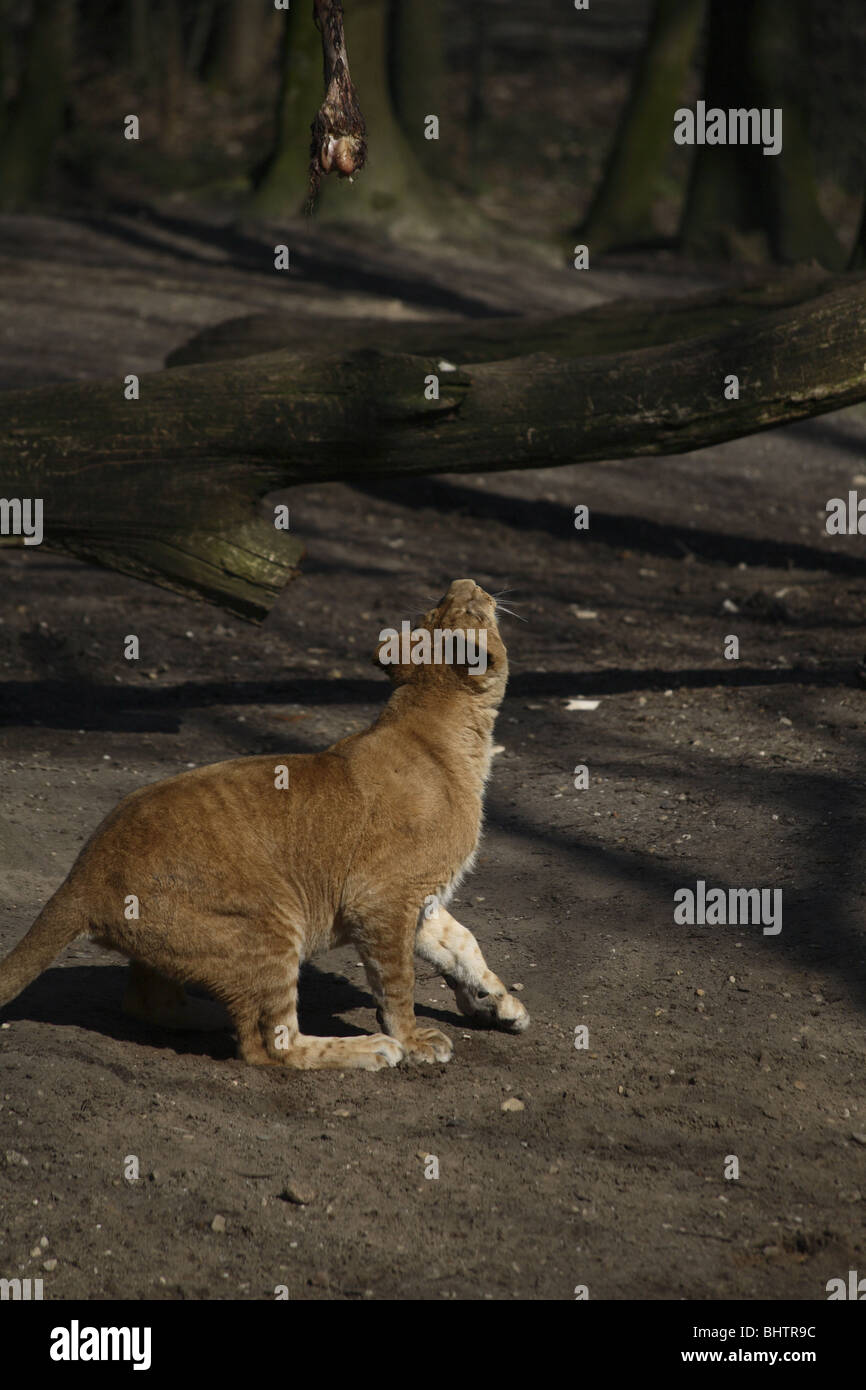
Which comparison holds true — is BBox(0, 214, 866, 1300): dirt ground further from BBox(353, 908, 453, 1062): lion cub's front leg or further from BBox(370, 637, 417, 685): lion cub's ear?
BBox(370, 637, 417, 685): lion cub's ear

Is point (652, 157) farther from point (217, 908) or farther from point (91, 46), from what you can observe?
point (217, 908)

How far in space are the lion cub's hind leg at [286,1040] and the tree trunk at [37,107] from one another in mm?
18058

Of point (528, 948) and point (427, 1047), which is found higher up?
point (528, 948)

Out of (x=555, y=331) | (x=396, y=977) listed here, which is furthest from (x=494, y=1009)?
(x=555, y=331)

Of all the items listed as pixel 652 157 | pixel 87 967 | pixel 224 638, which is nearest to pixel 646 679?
pixel 224 638

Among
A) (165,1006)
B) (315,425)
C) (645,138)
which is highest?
(645,138)

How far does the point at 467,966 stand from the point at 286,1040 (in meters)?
0.72

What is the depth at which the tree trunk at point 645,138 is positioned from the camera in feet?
63.7

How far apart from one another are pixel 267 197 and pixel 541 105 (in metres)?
10.2

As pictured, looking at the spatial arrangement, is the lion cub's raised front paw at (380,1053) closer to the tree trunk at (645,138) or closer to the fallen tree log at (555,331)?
the fallen tree log at (555,331)

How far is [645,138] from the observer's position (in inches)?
778

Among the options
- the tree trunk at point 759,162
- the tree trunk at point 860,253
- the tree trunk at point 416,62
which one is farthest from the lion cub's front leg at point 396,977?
the tree trunk at point 416,62

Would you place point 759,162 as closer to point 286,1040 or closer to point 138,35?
point 138,35

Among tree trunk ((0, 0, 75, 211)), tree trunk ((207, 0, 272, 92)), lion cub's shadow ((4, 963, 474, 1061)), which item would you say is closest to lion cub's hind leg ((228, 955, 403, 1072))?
lion cub's shadow ((4, 963, 474, 1061))
